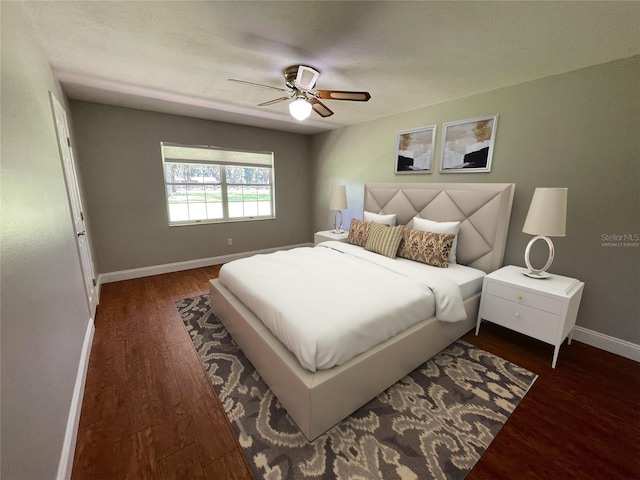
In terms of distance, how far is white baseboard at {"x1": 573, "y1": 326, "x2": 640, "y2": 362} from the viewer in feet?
6.94

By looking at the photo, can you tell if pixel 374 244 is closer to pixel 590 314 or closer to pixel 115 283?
pixel 590 314

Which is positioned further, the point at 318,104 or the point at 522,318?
the point at 318,104

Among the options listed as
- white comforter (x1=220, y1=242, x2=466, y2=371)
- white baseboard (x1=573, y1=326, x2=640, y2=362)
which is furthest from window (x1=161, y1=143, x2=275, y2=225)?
white baseboard (x1=573, y1=326, x2=640, y2=362)

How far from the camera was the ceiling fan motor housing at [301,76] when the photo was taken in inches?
85.0

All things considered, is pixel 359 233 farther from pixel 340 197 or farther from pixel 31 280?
pixel 31 280

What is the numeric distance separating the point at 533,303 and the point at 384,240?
4.72ft

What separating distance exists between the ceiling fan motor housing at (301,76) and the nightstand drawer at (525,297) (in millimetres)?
2439

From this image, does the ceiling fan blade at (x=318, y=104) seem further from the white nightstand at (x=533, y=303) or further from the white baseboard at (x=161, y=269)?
the white baseboard at (x=161, y=269)

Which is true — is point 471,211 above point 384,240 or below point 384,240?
above

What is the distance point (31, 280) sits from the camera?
3.84 feet

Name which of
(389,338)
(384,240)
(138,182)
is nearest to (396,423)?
(389,338)

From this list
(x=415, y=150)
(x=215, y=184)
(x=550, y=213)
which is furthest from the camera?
(x=215, y=184)

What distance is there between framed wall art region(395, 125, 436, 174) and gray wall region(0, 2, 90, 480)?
3.52m

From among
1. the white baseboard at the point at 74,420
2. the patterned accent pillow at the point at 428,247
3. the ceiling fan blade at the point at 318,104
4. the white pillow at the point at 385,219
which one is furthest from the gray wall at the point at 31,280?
the white pillow at the point at 385,219
